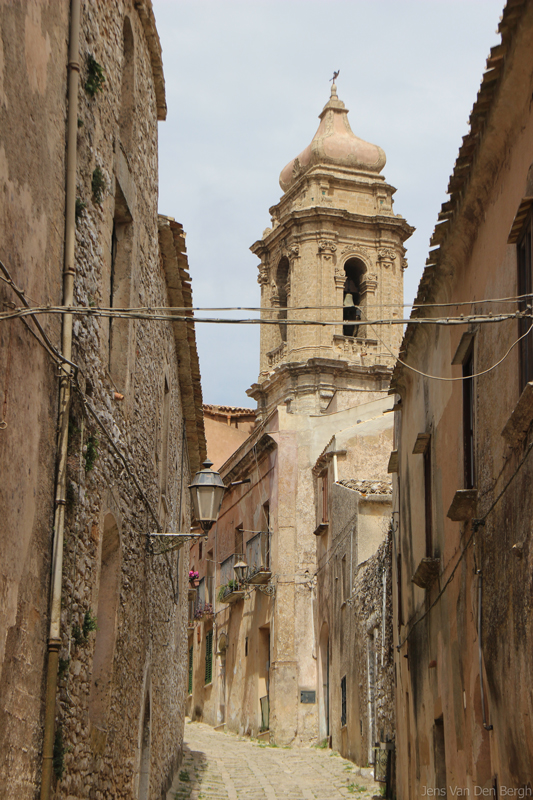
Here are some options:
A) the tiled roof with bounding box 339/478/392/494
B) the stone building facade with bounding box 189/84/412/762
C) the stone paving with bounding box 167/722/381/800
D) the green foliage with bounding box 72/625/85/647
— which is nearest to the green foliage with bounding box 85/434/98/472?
the green foliage with bounding box 72/625/85/647

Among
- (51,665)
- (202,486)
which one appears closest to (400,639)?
(202,486)

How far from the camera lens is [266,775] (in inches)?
709

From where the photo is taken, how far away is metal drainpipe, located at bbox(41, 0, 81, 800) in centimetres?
632

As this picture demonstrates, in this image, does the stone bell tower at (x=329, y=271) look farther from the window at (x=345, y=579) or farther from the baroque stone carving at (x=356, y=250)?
the window at (x=345, y=579)

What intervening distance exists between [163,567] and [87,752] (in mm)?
5931

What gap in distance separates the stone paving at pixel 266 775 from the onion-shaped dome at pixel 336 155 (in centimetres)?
2101

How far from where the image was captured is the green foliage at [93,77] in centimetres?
798

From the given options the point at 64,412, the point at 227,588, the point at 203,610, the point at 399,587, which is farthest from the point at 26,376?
the point at 203,610

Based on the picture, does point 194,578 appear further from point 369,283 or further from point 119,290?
point 119,290

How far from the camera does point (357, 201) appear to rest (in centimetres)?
3678

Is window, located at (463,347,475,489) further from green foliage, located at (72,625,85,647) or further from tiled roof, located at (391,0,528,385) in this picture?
green foliage, located at (72,625,85,647)

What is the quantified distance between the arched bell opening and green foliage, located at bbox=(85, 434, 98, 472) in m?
27.9

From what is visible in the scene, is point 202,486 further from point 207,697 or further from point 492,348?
point 207,697

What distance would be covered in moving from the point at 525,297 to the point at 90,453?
3.20 meters
